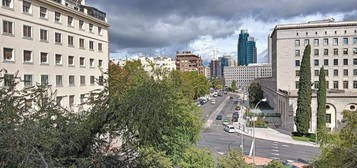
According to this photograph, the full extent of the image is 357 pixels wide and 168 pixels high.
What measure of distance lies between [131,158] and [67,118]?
213cm

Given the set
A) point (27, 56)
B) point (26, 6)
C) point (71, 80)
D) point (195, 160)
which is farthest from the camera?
point (71, 80)

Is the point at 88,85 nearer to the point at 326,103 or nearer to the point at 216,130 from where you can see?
the point at 216,130

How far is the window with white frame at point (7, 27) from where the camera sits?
80.2ft

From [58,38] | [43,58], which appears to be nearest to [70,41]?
[58,38]

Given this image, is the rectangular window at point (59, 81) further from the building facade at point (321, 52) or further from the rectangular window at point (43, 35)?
the building facade at point (321, 52)

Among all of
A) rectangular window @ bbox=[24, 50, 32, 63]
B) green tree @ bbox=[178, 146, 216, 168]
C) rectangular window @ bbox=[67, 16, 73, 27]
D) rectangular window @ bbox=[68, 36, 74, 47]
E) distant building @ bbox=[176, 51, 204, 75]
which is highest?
distant building @ bbox=[176, 51, 204, 75]

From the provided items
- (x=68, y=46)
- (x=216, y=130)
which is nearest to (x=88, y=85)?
(x=68, y=46)

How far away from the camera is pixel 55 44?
3014 centimetres

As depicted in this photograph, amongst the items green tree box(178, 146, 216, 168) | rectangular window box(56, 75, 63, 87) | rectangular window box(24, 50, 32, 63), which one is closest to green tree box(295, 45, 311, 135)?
green tree box(178, 146, 216, 168)

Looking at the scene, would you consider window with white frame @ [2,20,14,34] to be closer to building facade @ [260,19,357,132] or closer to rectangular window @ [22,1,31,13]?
rectangular window @ [22,1,31,13]

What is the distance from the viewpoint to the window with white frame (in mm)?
24438

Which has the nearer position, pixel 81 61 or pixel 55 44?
pixel 55 44

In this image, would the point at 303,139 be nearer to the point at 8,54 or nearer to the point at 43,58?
the point at 43,58

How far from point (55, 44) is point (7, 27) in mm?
5867
